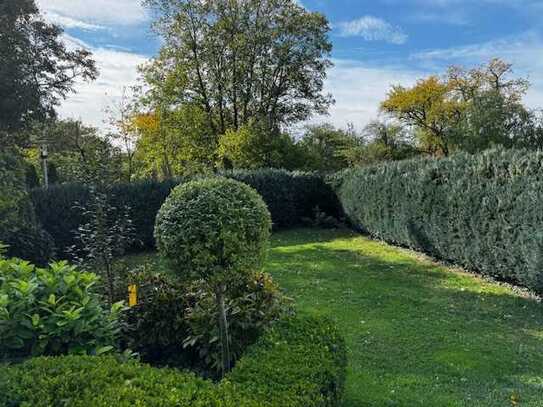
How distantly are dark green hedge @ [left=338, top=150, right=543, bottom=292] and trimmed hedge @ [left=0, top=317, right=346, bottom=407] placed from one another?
474 cm

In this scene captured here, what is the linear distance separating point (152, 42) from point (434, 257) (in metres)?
17.0

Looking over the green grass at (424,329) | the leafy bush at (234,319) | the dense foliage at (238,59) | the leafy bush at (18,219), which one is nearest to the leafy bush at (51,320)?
the leafy bush at (234,319)

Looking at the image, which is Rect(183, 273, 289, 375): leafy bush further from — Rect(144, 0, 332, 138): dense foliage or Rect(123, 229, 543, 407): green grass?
Rect(144, 0, 332, 138): dense foliage

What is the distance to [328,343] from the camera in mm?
2965

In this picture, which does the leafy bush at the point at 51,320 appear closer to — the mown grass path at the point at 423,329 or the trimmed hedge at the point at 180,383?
the trimmed hedge at the point at 180,383

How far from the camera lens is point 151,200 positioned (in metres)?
11.8

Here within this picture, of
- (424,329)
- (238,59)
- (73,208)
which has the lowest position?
(424,329)

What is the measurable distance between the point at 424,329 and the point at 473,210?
3.20m

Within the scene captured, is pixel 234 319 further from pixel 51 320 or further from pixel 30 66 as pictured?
pixel 30 66

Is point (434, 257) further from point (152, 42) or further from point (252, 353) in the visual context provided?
point (152, 42)

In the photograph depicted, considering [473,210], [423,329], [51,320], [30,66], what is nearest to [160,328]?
[51,320]

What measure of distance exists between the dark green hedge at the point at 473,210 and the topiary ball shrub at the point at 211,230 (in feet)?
14.8

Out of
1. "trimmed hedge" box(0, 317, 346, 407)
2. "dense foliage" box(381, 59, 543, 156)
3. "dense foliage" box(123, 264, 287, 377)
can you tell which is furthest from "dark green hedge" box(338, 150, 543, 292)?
"dense foliage" box(381, 59, 543, 156)

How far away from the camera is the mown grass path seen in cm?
357
